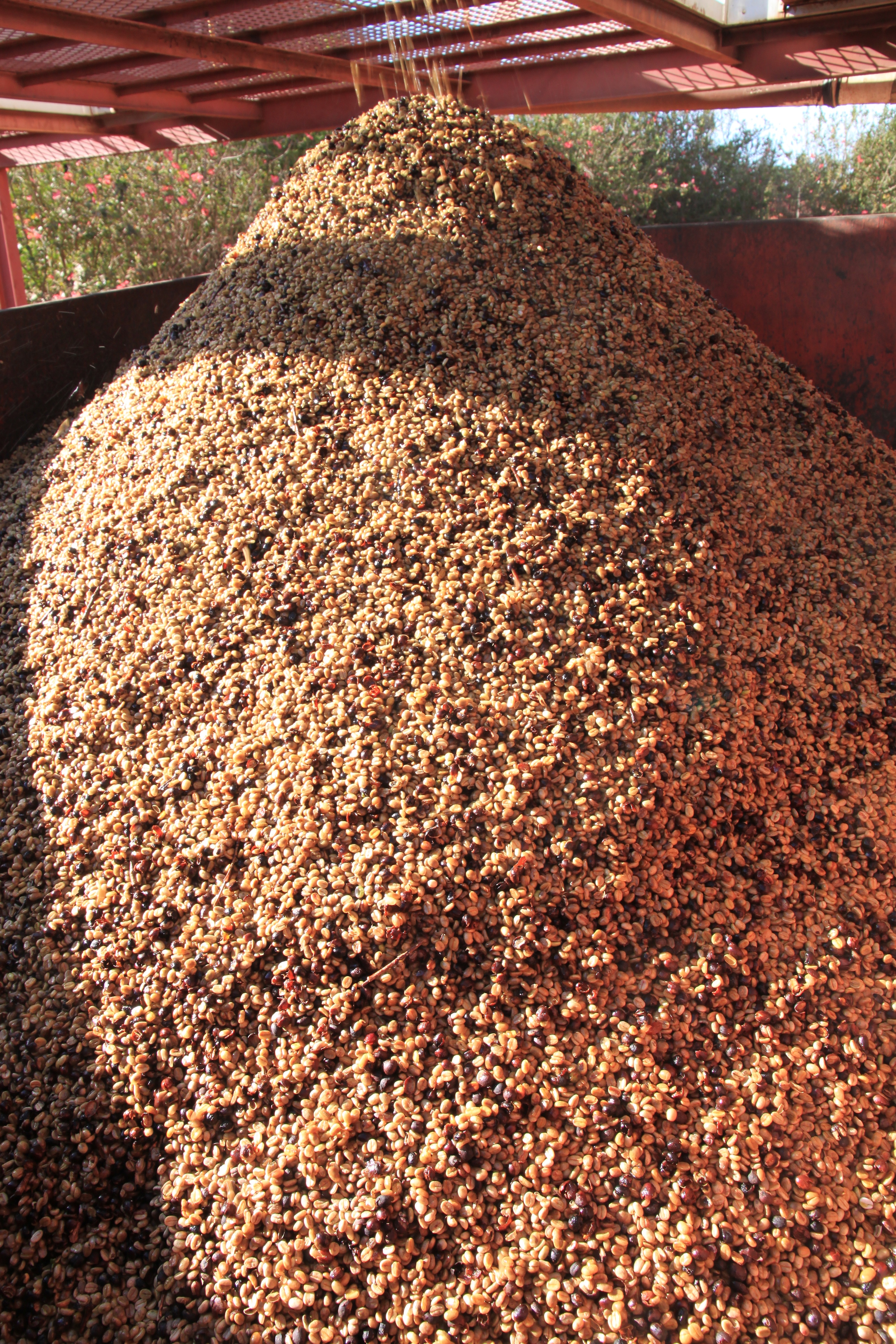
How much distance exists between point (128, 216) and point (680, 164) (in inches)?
233

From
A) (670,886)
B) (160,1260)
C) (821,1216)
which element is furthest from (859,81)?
(160,1260)

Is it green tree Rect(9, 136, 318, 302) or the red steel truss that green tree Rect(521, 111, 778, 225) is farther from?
the red steel truss

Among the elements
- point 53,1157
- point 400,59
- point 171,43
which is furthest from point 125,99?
point 53,1157

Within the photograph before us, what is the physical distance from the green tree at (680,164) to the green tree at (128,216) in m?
3.51

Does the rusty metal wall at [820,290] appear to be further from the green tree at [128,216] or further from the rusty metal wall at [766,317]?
the green tree at [128,216]

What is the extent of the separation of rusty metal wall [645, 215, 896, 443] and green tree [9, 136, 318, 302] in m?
5.24

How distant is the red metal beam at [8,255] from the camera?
3.88 m

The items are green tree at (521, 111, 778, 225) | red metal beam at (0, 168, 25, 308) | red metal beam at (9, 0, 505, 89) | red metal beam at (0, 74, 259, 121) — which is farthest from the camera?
green tree at (521, 111, 778, 225)

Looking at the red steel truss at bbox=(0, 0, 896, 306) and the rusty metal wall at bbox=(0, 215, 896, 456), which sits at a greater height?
the red steel truss at bbox=(0, 0, 896, 306)

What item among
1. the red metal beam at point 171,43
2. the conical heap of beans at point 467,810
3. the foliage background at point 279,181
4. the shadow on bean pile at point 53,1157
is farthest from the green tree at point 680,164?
the shadow on bean pile at point 53,1157

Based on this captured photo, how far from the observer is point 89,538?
2.13 meters

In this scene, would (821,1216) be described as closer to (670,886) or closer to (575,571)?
(670,886)

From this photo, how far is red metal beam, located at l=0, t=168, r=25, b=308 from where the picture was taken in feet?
12.7

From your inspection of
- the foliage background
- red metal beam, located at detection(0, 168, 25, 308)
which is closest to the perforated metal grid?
red metal beam, located at detection(0, 168, 25, 308)
